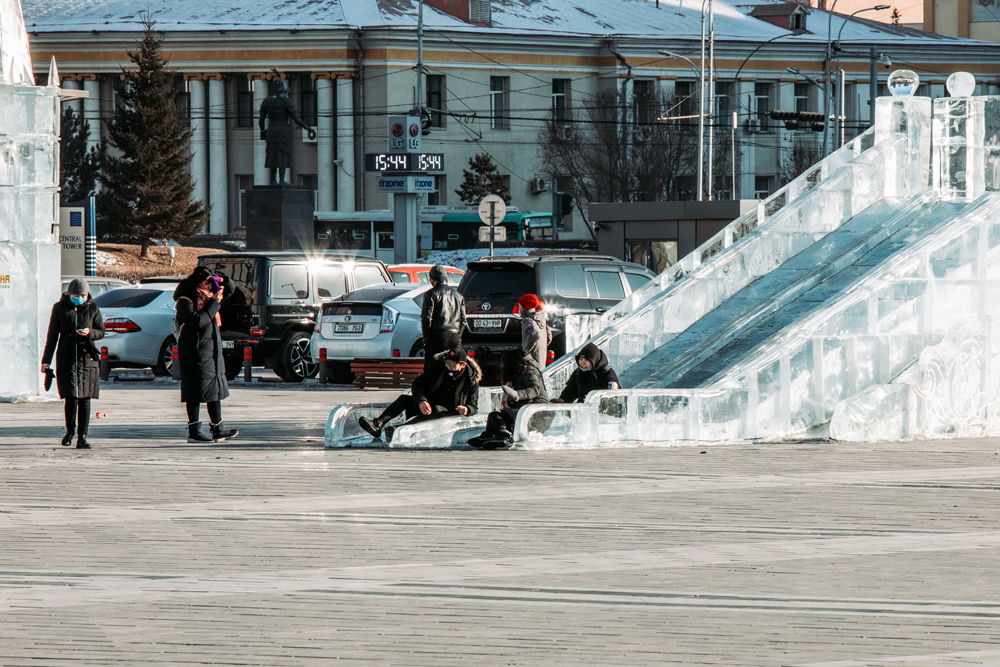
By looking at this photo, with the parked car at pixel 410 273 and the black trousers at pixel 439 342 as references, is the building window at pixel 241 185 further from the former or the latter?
the black trousers at pixel 439 342

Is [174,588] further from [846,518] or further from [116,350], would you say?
[116,350]

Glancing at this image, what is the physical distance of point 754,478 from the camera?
11.4m

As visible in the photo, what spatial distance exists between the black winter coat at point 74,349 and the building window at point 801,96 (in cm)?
6774

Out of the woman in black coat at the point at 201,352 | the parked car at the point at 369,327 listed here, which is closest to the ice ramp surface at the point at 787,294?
the woman in black coat at the point at 201,352

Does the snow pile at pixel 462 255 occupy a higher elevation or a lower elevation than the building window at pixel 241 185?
lower

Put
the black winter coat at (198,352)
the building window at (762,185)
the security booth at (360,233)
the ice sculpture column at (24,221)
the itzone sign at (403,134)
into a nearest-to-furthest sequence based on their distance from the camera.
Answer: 1. the black winter coat at (198,352)
2. the ice sculpture column at (24,221)
3. the itzone sign at (403,134)
4. the security booth at (360,233)
5. the building window at (762,185)

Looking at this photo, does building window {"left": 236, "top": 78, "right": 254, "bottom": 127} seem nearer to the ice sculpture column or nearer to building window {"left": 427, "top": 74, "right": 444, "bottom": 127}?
building window {"left": 427, "top": 74, "right": 444, "bottom": 127}

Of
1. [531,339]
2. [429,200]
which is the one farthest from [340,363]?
[429,200]

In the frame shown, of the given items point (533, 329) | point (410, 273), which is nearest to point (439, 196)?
point (410, 273)

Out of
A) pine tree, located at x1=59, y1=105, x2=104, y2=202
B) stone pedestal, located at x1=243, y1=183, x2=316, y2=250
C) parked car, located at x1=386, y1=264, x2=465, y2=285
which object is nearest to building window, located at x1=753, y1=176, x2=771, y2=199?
pine tree, located at x1=59, y1=105, x2=104, y2=202

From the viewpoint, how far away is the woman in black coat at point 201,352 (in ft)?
45.4

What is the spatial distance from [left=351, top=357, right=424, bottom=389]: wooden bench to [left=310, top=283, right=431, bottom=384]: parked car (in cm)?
79

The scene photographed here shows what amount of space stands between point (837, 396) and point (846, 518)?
5.22m

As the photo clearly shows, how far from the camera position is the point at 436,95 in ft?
237
